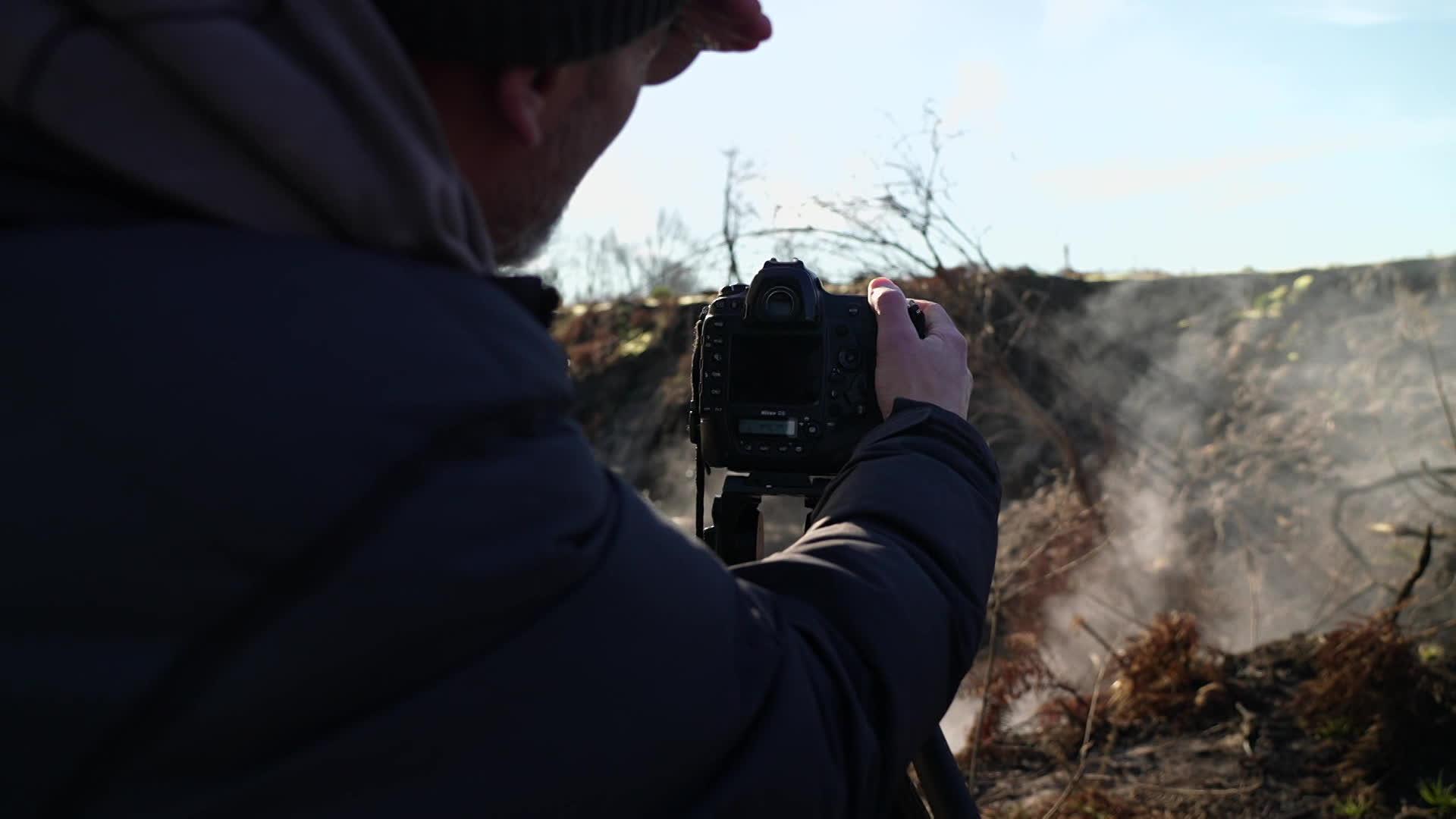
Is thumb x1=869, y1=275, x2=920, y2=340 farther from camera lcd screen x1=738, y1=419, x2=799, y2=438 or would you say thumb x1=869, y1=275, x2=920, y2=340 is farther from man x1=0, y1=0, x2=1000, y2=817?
man x1=0, y1=0, x2=1000, y2=817

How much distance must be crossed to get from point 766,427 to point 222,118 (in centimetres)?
116

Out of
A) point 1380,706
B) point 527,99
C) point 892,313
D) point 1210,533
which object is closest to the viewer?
point 527,99

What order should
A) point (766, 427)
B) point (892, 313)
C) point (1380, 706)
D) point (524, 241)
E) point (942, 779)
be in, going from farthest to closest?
point (1380, 706) → point (766, 427) → point (892, 313) → point (942, 779) → point (524, 241)

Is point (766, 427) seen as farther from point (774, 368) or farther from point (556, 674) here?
point (556, 674)

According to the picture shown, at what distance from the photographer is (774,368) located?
1.76 meters

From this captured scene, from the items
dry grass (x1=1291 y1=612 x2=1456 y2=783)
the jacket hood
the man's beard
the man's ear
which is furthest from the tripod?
dry grass (x1=1291 y1=612 x2=1456 y2=783)

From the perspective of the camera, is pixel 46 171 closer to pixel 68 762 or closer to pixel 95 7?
pixel 95 7

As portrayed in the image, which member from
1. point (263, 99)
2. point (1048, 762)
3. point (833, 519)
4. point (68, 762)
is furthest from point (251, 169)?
point (1048, 762)

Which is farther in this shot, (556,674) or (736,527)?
(736,527)

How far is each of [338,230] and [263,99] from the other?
0.29 ft

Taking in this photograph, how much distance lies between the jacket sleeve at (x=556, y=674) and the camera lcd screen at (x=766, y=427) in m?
0.86

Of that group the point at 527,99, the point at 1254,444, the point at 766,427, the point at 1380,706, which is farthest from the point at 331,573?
the point at 1254,444

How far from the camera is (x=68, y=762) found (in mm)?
588

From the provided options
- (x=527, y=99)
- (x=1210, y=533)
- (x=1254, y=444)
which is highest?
(x=527, y=99)
